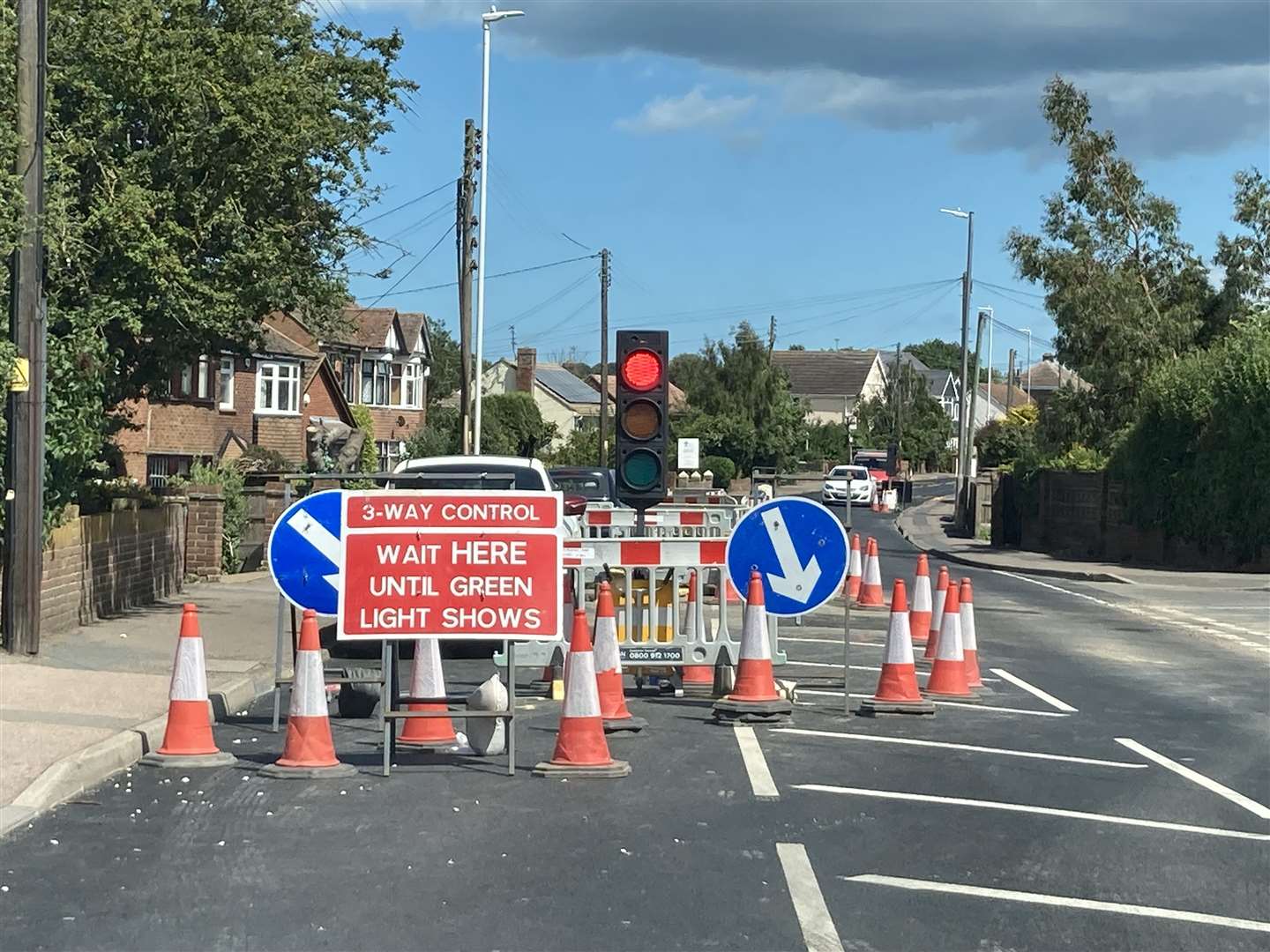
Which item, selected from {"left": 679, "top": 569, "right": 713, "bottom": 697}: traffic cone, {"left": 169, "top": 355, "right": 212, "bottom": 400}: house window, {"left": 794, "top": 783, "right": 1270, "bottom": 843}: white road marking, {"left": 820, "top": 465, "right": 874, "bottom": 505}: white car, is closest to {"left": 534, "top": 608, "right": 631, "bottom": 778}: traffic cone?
{"left": 794, "top": 783, "right": 1270, "bottom": 843}: white road marking

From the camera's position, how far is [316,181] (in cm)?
1667

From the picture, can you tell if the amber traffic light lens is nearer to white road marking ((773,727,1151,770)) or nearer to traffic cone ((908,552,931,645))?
white road marking ((773,727,1151,770))

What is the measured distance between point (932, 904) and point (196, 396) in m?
37.6

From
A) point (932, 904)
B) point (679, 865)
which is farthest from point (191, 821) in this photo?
point (932, 904)

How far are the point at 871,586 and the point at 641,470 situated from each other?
9087mm

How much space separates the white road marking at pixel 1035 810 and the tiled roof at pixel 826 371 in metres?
115

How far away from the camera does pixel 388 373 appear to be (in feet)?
210

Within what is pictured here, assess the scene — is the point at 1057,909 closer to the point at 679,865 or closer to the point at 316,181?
the point at 679,865

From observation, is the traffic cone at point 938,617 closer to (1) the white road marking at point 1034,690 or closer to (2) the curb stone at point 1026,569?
(1) the white road marking at point 1034,690

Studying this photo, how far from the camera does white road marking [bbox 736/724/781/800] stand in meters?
8.49

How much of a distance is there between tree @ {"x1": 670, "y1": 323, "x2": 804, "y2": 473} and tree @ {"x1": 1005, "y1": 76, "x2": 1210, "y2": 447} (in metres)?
37.0

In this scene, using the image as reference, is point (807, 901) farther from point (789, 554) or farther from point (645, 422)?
point (645, 422)

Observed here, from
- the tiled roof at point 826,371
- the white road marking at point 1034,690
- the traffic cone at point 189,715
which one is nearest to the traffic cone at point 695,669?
the white road marking at point 1034,690

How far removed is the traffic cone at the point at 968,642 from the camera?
12.6 metres
